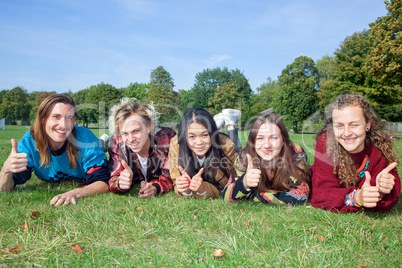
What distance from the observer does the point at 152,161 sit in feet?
17.7

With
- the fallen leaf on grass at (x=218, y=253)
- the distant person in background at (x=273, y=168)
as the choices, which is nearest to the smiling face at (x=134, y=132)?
the distant person in background at (x=273, y=168)

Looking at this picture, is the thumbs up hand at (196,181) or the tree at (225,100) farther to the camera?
the tree at (225,100)

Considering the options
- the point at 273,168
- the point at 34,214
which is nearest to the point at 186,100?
the point at 273,168

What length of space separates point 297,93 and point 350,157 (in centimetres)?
5389

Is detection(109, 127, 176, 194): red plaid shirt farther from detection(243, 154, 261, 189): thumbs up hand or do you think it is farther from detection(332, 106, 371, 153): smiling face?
detection(332, 106, 371, 153): smiling face

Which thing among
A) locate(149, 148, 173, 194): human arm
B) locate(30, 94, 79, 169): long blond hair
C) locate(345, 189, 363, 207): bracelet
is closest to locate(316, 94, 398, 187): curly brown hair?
locate(345, 189, 363, 207): bracelet

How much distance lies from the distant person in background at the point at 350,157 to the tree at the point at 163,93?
160ft

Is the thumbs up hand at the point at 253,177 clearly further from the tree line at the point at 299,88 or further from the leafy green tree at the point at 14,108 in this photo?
the leafy green tree at the point at 14,108

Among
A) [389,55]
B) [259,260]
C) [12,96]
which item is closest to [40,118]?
[259,260]

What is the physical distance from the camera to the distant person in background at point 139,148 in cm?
501

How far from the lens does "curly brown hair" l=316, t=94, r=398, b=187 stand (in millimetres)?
3977

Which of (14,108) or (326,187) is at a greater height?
(14,108)

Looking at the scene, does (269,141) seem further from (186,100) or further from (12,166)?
(186,100)

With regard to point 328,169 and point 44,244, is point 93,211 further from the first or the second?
point 328,169
